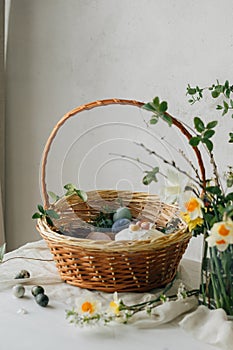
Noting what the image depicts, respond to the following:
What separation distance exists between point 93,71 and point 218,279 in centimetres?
118

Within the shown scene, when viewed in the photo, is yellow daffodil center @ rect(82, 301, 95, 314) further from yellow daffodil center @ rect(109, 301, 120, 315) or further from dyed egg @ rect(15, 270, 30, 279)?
dyed egg @ rect(15, 270, 30, 279)

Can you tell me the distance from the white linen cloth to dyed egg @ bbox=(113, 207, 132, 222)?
190 mm

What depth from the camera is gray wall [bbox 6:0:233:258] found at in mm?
1776

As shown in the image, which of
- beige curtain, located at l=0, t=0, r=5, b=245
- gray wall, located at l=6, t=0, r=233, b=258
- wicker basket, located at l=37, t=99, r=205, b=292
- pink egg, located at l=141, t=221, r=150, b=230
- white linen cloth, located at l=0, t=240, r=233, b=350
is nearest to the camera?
white linen cloth, located at l=0, t=240, r=233, b=350

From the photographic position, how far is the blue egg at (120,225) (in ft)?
4.56

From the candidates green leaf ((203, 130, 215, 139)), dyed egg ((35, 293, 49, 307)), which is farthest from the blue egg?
green leaf ((203, 130, 215, 139))

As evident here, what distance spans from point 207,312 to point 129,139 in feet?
2.13

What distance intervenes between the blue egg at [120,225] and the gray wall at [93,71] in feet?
0.60

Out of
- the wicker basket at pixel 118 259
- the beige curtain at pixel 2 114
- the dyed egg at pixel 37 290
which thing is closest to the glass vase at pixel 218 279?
the wicker basket at pixel 118 259

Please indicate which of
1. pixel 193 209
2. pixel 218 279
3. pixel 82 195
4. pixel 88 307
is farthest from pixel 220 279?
pixel 82 195

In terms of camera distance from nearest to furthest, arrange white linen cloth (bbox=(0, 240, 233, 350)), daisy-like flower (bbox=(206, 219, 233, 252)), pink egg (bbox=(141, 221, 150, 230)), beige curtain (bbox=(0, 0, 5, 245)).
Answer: daisy-like flower (bbox=(206, 219, 233, 252)) → white linen cloth (bbox=(0, 240, 233, 350)) → pink egg (bbox=(141, 221, 150, 230)) → beige curtain (bbox=(0, 0, 5, 245))

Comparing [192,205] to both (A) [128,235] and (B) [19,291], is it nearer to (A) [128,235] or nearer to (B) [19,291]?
(A) [128,235]

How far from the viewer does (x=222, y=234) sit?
990 millimetres

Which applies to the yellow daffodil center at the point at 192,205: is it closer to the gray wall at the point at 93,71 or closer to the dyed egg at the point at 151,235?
the dyed egg at the point at 151,235
